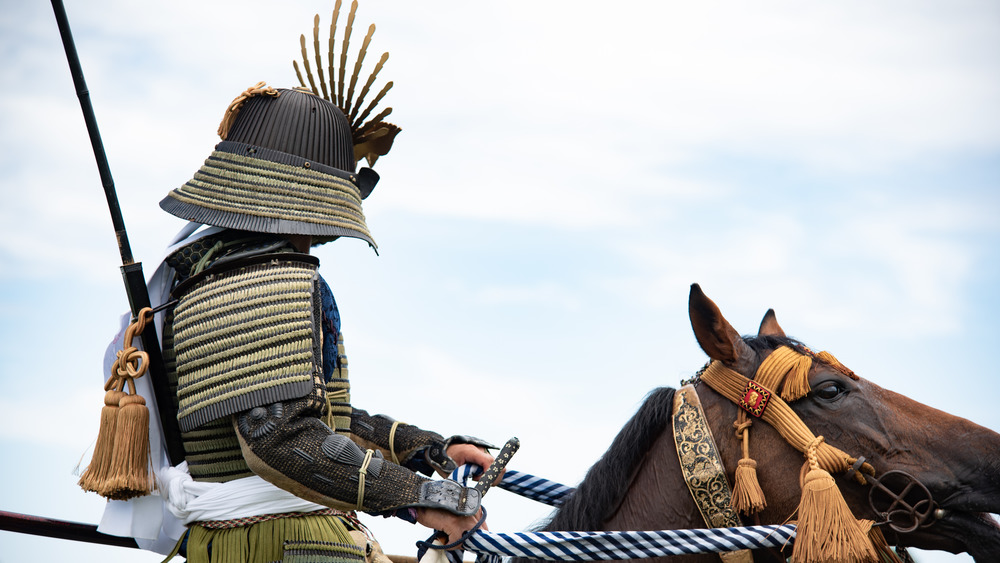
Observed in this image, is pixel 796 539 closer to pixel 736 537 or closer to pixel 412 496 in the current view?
pixel 736 537

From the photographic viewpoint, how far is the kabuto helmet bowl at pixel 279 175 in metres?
2.96

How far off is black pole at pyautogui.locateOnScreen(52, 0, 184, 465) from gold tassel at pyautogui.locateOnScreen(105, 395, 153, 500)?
0.17 meters

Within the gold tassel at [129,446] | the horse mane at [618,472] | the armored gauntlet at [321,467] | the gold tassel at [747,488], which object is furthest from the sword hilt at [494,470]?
the gold tassel at [129,446]

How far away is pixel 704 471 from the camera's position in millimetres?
3047

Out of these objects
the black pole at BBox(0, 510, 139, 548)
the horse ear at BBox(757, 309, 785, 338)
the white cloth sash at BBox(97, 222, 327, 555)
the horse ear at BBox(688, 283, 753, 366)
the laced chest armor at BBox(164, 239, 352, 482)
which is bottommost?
the black pole at BBox(0, 510, 139, 548)

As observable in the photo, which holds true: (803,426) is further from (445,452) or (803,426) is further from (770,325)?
(445,452)

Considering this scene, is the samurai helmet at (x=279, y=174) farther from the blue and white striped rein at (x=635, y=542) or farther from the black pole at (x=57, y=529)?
the black pole at (x=57, y=529)

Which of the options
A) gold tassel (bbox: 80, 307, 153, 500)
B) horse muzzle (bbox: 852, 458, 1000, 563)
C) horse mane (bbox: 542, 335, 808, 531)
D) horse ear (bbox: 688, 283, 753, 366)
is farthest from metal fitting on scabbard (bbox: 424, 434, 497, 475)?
horse muzzle (bbox: 852, 458, 1000, 563)

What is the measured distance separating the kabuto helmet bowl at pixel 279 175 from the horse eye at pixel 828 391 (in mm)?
1741

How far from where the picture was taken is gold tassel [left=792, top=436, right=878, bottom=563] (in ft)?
9.32

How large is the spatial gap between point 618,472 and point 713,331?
655 millimetres

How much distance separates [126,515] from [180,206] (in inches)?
43.2

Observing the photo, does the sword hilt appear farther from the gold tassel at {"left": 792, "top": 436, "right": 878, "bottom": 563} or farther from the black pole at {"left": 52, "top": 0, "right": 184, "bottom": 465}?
the black pole at {"left": 52, "top": 0, "right": 184, "bottom": 465}

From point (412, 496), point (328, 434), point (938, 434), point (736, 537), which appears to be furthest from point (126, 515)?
point (938, 434)
